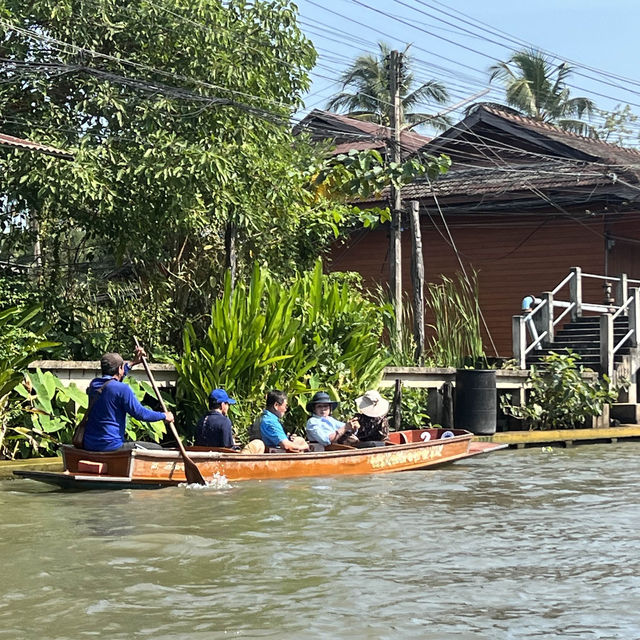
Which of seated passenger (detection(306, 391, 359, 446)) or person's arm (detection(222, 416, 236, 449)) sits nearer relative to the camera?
person's arm (detection(222, 416, 236, 449))

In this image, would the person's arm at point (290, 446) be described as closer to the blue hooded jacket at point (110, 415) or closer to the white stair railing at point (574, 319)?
the blue hooded jacket at point (110, 415)

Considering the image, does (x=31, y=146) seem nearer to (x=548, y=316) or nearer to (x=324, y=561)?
(x=324, y=561)

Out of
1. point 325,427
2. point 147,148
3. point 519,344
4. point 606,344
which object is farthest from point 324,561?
point 606,344

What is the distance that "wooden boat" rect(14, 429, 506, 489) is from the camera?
13.0m

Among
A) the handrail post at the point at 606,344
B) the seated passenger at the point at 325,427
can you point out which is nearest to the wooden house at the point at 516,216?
the handrail post at the point at 606,344

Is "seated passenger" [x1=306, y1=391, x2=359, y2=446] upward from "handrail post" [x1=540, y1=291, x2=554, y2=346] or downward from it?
downward

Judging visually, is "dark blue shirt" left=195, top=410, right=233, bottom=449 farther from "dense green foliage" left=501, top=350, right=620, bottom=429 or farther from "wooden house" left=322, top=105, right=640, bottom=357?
"wooden house" left=322, top=105, right=640, bottom=357

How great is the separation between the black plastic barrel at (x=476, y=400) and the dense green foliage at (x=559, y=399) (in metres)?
1.54

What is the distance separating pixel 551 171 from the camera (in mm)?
28109

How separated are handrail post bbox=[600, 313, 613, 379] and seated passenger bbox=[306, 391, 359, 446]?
8.74 meters

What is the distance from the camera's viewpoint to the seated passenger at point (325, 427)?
15.6m

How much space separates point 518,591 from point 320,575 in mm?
1491

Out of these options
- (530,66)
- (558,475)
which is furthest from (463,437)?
(530,66)

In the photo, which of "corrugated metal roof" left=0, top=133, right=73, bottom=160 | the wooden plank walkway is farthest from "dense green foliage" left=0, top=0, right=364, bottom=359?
the wooden plank walkway
